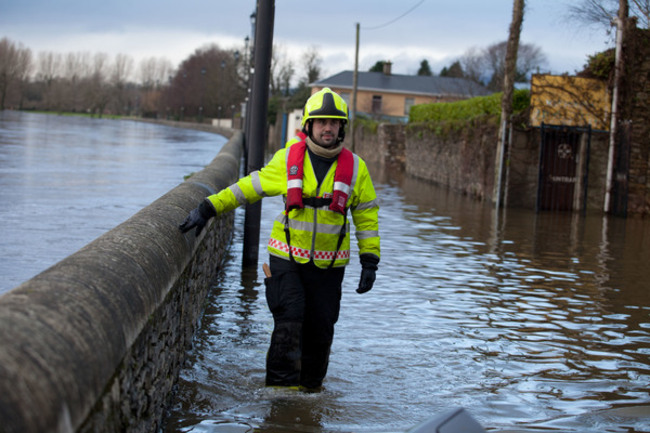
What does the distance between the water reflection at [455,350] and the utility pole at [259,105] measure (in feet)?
1.76

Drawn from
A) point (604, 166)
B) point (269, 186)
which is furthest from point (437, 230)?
point (269, 186)

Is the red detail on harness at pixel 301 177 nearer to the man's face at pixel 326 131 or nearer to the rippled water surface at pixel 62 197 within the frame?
the man's face at pixel 326 131

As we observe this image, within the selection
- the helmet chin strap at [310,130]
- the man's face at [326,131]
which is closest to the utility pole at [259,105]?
the helmet chin strap at [310,130]

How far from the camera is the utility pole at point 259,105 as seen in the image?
31.1ft

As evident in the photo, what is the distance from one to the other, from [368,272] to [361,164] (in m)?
0.72

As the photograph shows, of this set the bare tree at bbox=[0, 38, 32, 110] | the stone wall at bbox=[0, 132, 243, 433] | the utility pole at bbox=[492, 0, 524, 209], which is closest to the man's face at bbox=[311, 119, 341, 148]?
the stone wall at bbox=[0, 132, 243, 433]

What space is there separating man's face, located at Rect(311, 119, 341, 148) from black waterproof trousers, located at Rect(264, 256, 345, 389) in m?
0.79

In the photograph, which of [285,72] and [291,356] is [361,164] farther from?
[285,72]

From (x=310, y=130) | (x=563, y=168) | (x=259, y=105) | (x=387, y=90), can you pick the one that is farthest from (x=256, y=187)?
(x=387, y=90)

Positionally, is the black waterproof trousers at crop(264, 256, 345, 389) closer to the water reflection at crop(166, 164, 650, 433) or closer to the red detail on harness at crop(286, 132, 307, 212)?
the water reflection at crop(166, 164, 650, 433)

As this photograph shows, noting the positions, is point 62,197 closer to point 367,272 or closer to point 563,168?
point 367,272

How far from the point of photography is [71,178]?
787 inches

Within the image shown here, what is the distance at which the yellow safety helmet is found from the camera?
518cm

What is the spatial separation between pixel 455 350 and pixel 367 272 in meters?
1.83
